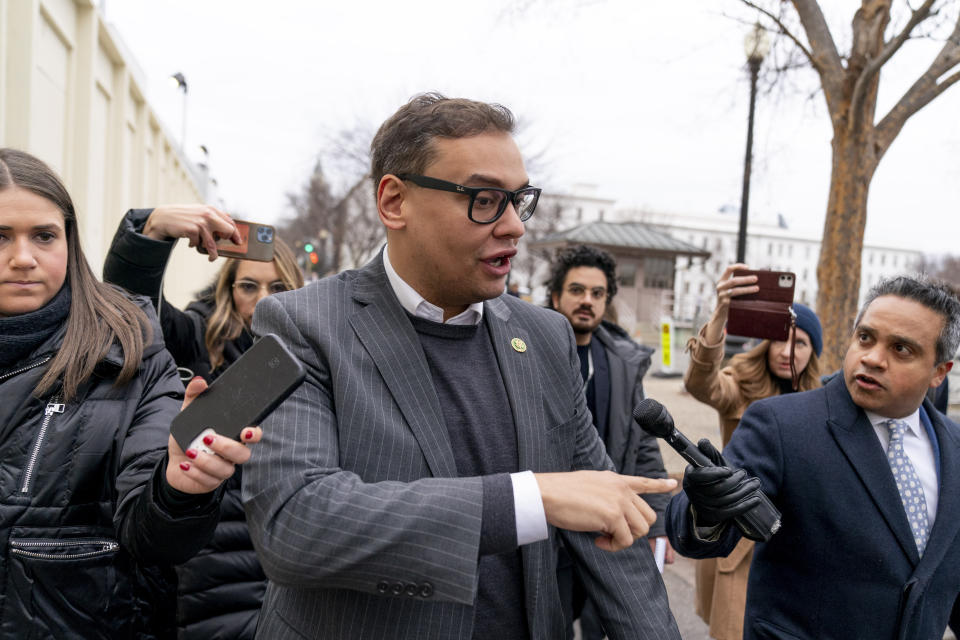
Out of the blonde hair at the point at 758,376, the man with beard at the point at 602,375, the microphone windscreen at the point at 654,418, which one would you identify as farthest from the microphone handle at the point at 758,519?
the blonde hair at the point at 758,376

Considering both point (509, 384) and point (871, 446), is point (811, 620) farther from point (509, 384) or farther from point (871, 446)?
point (509, 384)

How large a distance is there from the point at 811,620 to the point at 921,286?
4.10 feet

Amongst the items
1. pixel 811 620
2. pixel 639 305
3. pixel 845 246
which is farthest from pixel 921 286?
pixel 639 305

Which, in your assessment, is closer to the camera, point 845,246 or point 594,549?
point 594,549

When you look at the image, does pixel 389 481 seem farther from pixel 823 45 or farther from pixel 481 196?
pixel 823 45

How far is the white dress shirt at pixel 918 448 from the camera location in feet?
8.66

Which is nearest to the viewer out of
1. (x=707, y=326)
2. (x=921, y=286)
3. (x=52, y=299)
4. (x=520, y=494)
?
(x=520, y=494)

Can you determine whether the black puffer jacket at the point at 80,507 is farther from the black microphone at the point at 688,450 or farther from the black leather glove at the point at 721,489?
the black leather glove at the point at 721,489

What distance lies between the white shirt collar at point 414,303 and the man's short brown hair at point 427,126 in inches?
10.7

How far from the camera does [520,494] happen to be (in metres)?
1.55

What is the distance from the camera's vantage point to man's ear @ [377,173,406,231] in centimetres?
199

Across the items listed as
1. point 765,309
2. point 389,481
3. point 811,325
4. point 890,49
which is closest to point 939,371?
point 765,309

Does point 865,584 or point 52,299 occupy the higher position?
point 52,299

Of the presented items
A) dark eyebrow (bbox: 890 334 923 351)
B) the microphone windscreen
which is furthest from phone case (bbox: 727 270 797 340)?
the microphone windscreen
